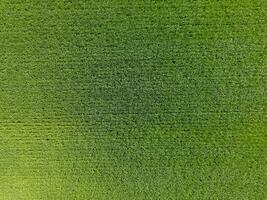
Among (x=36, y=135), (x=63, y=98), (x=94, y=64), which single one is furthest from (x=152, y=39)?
(x=36, y=135)

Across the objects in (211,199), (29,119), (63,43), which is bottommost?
(211,199)

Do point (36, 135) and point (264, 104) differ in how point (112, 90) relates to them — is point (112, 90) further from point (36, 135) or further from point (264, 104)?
point (264, 104)

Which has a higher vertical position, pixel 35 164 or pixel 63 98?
pixel 63 98

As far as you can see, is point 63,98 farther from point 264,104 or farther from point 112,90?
point 264,104

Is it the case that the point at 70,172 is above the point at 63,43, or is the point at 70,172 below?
below

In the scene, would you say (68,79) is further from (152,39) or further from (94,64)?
(152,39)

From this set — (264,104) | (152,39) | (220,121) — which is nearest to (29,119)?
(152,39)
